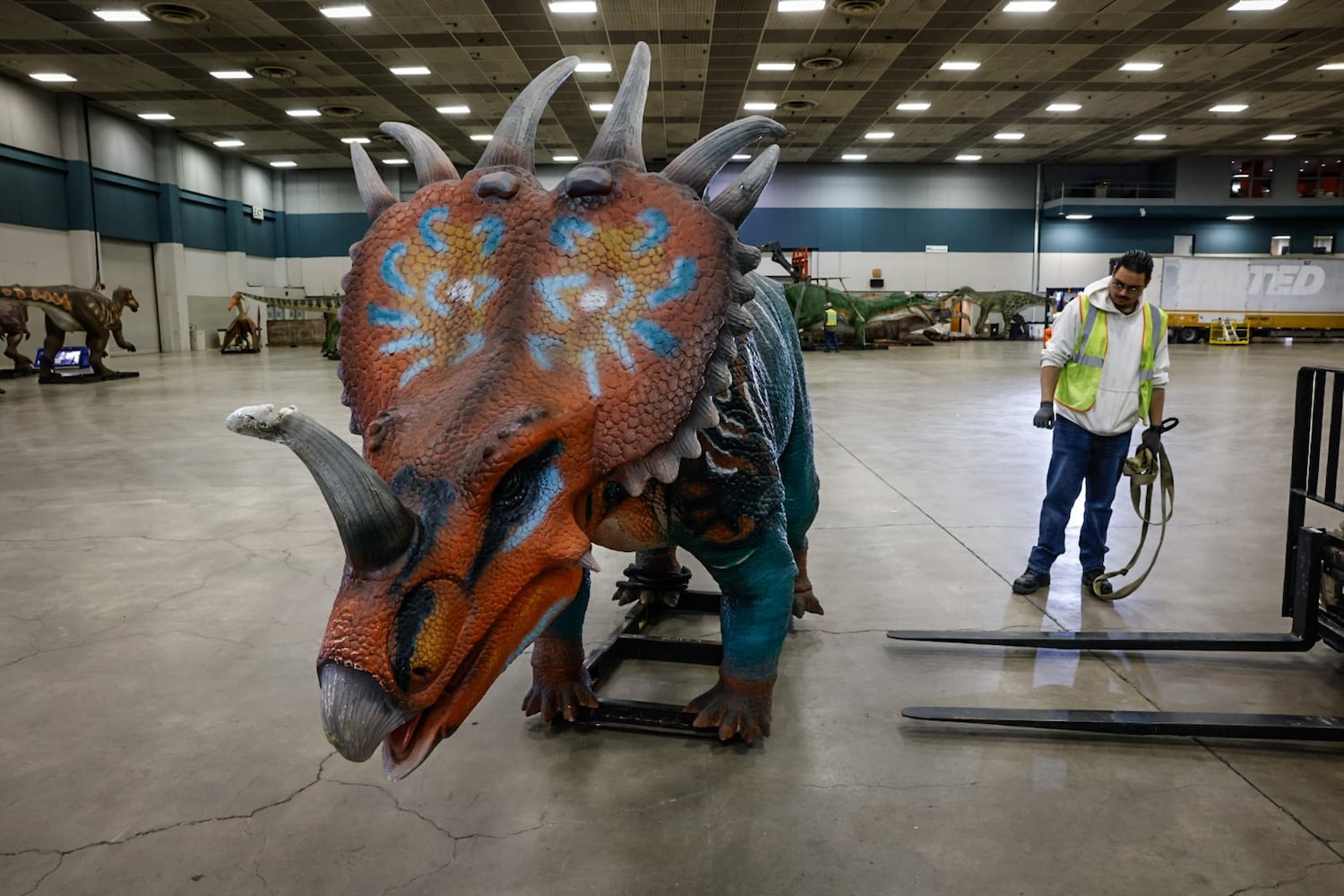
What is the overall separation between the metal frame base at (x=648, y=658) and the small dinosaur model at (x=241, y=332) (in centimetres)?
2239

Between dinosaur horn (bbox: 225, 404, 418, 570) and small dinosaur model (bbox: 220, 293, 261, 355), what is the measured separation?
24121 millimetres

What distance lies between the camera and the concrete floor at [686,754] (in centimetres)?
202

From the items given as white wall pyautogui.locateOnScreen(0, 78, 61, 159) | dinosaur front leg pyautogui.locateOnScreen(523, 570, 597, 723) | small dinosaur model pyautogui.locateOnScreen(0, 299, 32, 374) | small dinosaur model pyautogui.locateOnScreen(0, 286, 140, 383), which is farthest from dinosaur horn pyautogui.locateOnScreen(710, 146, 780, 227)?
white wall pyautogui.locateOnScreen(0, 78, 61, 159)

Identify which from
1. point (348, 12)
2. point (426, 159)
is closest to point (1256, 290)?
point (348, 12)

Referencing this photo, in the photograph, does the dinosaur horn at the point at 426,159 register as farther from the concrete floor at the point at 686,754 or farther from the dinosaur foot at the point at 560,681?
the concrete floor at the point at 686,754

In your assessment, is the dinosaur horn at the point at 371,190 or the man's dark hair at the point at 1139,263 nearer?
the dinosaur horn at the point at 371,190

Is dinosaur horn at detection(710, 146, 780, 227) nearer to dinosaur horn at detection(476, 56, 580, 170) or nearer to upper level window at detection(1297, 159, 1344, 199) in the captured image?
dinosaur horn at detection(476, 56, 580, 170)

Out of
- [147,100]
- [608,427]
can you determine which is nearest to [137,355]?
[147,100]

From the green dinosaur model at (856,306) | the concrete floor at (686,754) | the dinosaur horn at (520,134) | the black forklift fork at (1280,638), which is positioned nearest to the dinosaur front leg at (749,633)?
the concrete floor at (686,754)

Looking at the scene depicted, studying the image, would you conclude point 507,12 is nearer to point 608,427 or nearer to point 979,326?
point 608,427

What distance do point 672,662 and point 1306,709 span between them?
216cm

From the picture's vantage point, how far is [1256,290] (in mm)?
24328

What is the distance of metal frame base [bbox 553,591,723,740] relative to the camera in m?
2.67

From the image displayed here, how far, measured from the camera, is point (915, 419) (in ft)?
31.2
